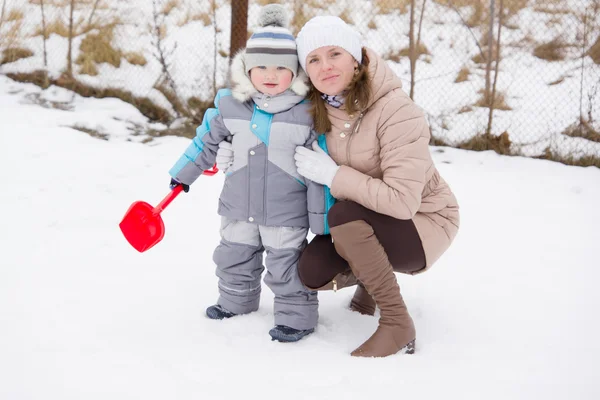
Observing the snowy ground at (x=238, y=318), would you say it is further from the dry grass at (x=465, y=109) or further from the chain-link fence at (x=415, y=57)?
the dry grass at (x=465, y=109)

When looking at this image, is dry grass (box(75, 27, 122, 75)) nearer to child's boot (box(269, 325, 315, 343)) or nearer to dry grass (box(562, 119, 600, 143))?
dry grass (box(562, 119, 600, 143))

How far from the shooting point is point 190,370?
5.56 ft

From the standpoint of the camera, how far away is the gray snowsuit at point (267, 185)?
186 centimetres

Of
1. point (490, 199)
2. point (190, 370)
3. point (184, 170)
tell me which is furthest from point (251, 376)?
point (490, 199)

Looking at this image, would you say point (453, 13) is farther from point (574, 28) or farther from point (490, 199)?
point (490, 199)

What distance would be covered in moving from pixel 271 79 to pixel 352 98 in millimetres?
258

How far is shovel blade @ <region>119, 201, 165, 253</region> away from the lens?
198 cm

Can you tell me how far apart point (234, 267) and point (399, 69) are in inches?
154

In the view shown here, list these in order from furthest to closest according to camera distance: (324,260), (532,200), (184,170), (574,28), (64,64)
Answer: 1. (574,28)
2. (64,64)
3. (532,200)
4. (184,170)
5. (324,260)

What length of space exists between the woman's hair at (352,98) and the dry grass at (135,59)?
12.9 ft

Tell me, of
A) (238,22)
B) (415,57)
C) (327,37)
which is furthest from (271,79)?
(415,57)

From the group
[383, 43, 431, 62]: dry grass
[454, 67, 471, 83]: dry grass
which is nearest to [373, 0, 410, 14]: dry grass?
[383, 43, 431, 62]: dry grass

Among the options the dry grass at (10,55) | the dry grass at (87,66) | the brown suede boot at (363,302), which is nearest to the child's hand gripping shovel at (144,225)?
the brown suede boot at (363,302)

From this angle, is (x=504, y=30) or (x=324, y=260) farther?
(x=504, y=30)
